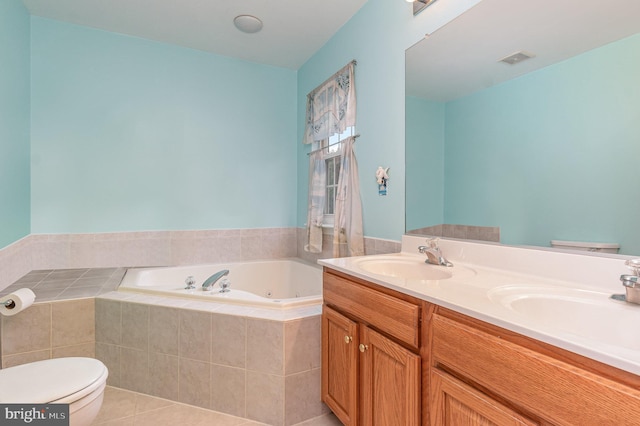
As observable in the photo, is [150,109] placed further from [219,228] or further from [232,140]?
[219,228]

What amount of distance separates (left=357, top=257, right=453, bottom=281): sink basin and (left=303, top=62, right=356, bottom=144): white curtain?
1.13 metres

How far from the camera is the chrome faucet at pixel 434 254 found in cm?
138

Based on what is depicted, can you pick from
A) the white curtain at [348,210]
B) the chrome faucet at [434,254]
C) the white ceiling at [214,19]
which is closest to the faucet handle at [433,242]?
the chrome faucet at [434,254]

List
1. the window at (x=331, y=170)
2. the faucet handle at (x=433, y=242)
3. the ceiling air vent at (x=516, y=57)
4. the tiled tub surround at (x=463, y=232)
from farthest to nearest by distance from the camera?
the window at (x=331, y=170) → the faucet handle at (x=433, y=242) → the tiled tub surround at (x=463, y=232) → the ceiling air vent at (x=516, y=57)

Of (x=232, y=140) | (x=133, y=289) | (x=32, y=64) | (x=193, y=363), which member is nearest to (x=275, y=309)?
(x=193, y=363)

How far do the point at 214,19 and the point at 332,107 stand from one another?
3.81 ft

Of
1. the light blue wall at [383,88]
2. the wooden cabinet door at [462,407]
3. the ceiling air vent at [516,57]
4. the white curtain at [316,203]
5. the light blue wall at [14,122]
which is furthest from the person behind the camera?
the white curtain at [316,203]

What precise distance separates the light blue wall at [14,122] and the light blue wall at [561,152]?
273 centimetres

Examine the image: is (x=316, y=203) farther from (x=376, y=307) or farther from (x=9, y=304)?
(x=9, y=304)

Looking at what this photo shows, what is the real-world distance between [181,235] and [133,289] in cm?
90

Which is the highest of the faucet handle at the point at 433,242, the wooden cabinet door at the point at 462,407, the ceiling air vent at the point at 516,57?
the ceiling air vent at the point at 516,57

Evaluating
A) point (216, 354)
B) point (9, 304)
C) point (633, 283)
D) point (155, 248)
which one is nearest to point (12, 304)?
point (9, 304)

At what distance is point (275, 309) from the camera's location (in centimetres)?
166

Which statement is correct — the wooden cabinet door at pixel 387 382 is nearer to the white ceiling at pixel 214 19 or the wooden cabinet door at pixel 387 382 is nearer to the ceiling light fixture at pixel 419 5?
the ceiling light fixture at pixel 419 5
